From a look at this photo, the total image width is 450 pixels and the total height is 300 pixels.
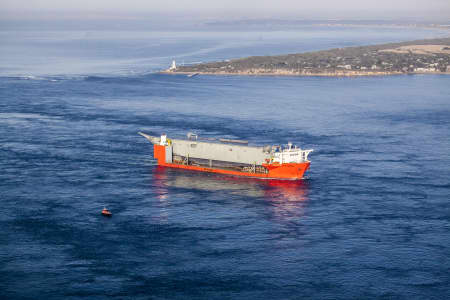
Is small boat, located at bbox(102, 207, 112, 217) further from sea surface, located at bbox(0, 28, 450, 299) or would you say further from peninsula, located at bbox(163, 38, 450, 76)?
peninsula, located at bbox(163, 38, 450, 76)

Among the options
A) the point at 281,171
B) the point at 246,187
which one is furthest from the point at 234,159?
the point at 246,187

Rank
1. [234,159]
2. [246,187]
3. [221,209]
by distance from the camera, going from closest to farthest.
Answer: [221,209] < [246,187] < [234,159]

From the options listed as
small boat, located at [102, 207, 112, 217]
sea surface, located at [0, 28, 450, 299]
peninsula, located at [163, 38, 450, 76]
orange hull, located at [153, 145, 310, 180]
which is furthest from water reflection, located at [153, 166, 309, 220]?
peninsula, located at [163, 38, 450, 76]

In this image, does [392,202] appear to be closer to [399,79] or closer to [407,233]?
[407,233]

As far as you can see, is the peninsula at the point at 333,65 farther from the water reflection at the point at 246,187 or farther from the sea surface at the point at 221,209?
the water reflection at the point at 246,187

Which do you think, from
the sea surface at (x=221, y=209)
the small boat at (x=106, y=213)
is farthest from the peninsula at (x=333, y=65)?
the small boat at (x=106, y=213)

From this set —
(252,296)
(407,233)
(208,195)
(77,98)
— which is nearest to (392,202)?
(407,233)

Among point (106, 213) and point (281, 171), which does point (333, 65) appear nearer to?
point (281, 171)
